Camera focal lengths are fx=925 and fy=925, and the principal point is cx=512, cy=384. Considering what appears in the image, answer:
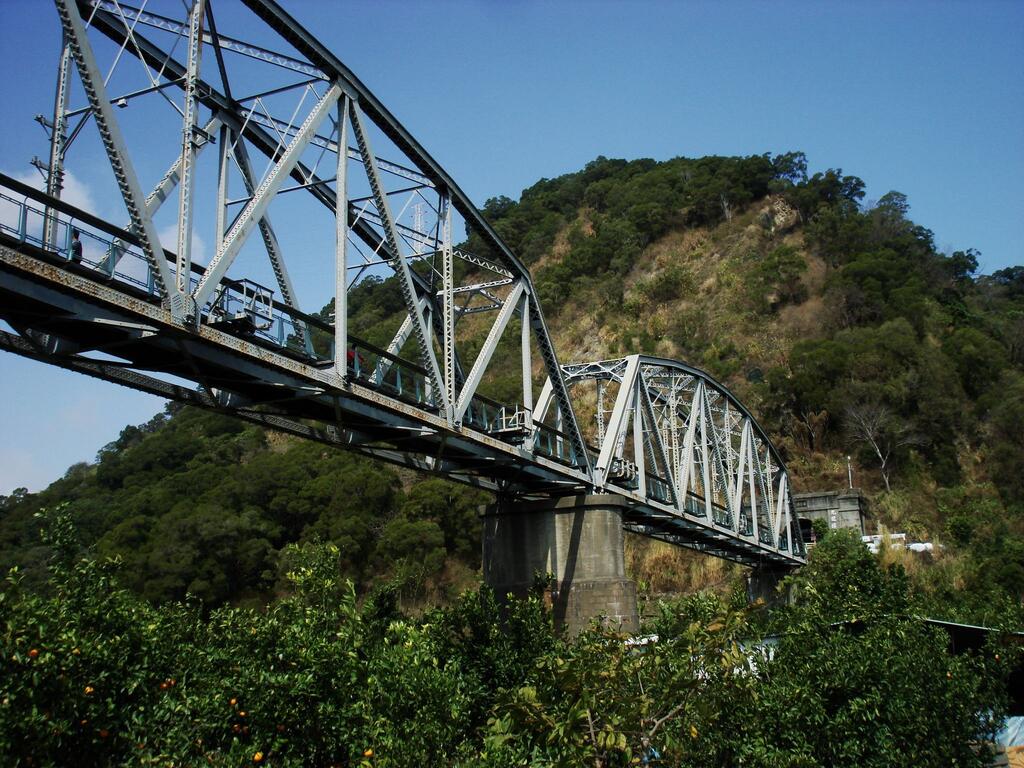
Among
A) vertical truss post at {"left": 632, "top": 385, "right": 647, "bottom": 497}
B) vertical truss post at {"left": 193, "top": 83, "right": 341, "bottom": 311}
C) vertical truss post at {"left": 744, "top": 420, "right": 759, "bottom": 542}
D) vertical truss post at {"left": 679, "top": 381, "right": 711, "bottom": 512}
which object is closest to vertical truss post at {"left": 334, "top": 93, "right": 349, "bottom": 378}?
vertical truss post at {"left": 193, "top": 83, "right": 341, "bottom": 311}

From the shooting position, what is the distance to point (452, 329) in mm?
22469

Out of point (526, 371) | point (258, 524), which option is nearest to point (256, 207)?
point (526, 371)

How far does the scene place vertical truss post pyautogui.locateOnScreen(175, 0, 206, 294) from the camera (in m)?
15.1

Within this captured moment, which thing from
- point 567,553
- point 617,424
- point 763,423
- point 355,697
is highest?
point 763,423

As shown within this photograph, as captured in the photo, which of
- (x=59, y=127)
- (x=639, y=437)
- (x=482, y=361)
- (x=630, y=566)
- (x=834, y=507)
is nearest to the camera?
(x=59, y=127)

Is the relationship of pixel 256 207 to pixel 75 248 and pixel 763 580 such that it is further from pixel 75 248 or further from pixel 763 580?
pixel 763 580

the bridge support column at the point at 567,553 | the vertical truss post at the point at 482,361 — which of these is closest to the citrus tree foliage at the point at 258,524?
the bridge support column at the point at 567,553

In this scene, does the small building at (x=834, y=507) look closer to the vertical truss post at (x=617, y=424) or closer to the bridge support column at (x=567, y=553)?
the vertical truss post at (x=617, y=424)

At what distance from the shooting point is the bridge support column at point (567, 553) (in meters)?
28.6

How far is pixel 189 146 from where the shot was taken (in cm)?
1570

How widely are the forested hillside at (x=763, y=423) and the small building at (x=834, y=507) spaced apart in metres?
2.32

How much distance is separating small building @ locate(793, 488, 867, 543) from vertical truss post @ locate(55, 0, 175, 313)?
51973 millimetres

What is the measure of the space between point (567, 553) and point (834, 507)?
3718 centimetres

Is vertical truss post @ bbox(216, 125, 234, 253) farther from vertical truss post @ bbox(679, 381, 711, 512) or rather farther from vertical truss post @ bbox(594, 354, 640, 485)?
vertical truss post @ bbox(679, 381, 711, 512)
